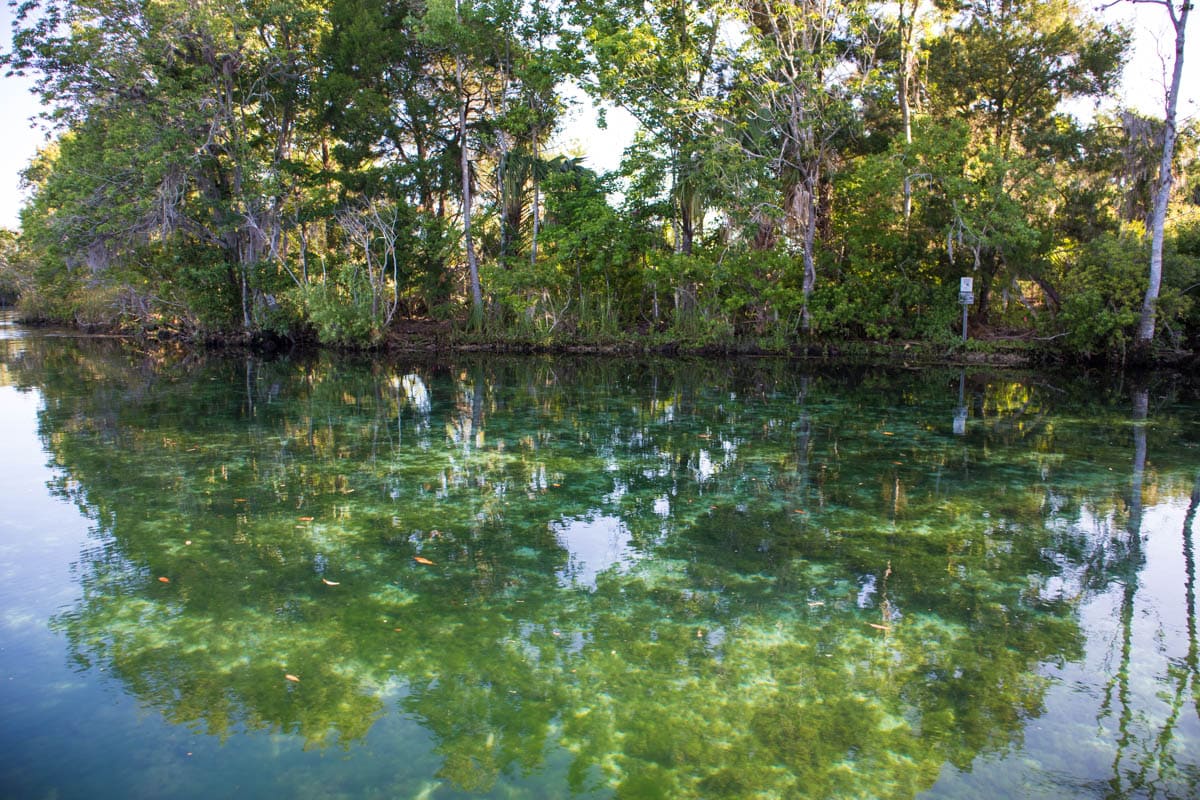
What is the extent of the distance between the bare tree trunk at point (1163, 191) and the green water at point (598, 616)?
7.19 meters

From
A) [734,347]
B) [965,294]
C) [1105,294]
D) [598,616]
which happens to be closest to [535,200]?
[734,347]

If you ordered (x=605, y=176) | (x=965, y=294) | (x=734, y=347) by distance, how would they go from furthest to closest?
(x=605, y=176) → (x=734, y=347) → (x=965, y=294)

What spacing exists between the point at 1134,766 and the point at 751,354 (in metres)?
14.3

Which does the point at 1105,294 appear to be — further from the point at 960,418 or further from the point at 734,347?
the point at 960,418

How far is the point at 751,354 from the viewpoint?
1650 centimetres

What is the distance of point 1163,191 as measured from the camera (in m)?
12.6

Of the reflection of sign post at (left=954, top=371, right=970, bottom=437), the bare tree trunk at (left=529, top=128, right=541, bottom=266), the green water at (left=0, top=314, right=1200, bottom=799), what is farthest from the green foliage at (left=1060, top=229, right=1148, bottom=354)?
the bare tree trunk at (left=529, top=128, right=541, bottom=266)

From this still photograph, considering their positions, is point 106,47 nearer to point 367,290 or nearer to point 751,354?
point 367,290

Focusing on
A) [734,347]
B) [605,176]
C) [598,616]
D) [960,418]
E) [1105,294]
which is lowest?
[598,616]

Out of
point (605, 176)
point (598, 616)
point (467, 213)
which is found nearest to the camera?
point (598, 616)

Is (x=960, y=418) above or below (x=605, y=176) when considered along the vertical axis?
below

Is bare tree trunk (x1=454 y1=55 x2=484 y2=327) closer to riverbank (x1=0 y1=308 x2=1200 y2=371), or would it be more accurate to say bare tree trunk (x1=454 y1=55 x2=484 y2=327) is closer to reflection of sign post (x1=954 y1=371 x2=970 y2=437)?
riverbank (x1=0 y1=308 x2=1200 y2=371)

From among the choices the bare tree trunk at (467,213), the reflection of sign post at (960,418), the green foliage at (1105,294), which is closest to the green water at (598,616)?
the reflection of sign post at (960,418)

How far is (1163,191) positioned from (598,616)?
13844 millimetres
